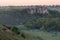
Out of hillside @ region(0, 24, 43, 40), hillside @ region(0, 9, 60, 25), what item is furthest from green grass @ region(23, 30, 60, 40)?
hillside @ region(0, 9, 60, 25)

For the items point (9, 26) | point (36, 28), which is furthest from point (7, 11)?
point (36, 28)

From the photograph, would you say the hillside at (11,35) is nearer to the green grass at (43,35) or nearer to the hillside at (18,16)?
the green grass at (43,35)

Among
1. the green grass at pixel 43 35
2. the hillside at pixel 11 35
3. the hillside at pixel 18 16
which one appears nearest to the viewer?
the hillside at pixel 11 35

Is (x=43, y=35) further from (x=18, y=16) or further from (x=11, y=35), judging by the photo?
(x=11, y=35)

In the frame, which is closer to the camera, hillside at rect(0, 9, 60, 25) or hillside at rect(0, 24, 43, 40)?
hillside at rect(0, 24, 43, 40)

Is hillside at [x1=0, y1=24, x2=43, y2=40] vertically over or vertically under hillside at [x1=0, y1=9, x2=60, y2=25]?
under

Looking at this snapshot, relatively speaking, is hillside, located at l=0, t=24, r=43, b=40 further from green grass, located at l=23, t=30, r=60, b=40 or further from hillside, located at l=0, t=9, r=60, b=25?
hillside, located at l=0, t=9, r=60, b=25

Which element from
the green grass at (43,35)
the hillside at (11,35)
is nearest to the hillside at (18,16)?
the hillside at (11,35)

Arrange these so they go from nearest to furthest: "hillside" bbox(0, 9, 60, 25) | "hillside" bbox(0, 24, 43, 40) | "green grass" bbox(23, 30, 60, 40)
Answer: "hillside" bbox(0, 24, 43, 40)
"hillside" bbox(0, 9, 60, 25)
"green grass" bbox(23, 30, 60, 40)

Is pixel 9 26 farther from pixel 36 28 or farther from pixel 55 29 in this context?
pixel 55 29

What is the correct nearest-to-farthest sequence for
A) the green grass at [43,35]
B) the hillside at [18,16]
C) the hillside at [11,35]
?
the hillside at [11,35] < the hillside at [18,16] < the green grass at [43,35]

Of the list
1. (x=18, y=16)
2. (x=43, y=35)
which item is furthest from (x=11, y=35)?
(x=43, y=35)

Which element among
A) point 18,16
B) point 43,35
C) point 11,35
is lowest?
point 43,35
